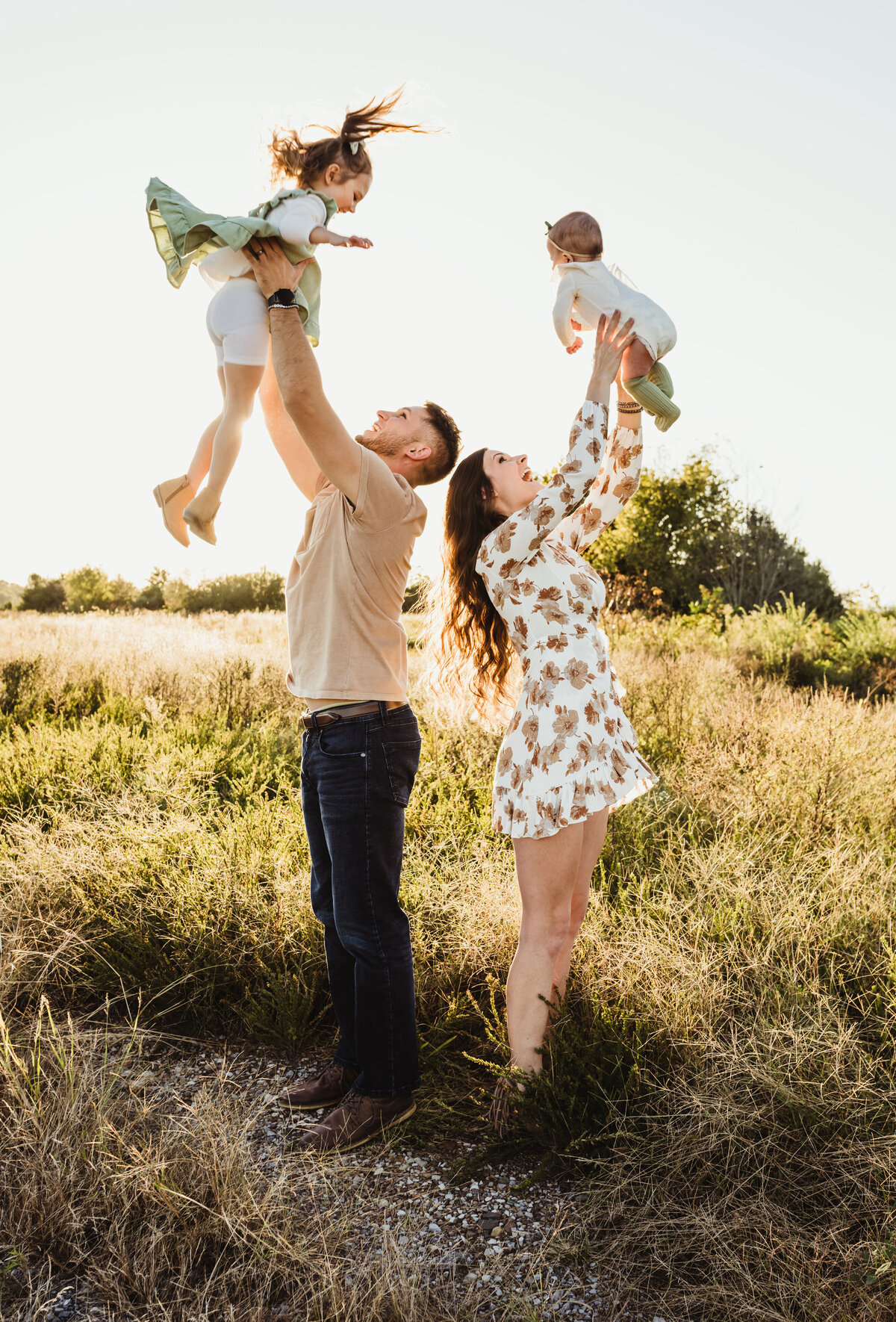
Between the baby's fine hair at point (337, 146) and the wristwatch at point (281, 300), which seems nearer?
the wristwatch at point (281, 300)

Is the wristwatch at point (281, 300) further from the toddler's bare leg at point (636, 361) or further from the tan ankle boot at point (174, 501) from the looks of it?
the toddler's bare leg at point (636, 361)

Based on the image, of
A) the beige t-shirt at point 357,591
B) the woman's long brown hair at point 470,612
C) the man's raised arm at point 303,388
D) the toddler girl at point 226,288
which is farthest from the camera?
the woman's long brown hair at point 470,612

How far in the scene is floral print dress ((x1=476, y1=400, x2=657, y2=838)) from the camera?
7.76 ft

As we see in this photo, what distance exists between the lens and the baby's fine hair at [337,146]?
2498 mm

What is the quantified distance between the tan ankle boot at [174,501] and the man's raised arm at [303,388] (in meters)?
0.41

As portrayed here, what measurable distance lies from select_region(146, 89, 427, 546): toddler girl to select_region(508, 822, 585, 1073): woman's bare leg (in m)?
1.27

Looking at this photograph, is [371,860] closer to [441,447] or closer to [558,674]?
[558,674]

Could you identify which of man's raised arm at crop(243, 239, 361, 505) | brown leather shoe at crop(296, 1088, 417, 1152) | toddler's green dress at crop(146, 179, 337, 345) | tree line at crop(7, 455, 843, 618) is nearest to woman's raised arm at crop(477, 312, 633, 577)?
man's raised arm at crop(243, 239, 361, 505)

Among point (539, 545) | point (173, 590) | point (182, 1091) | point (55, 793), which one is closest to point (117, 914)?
point (182, 1091)

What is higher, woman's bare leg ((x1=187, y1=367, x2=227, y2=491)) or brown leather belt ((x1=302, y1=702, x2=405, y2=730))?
woman's bare leg ((x1=187, y1=367, x2=227, y2=491))

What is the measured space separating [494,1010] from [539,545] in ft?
4.98

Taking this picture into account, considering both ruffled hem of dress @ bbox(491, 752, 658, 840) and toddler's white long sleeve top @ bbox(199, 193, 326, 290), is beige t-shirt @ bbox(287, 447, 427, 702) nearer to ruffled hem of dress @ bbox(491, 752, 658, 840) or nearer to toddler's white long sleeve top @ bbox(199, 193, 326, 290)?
ruffled hem of dress @ bbox(491, 752, 658, 840)

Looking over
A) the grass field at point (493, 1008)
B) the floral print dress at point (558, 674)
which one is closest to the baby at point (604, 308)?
the floral print dress at point (558, 674)

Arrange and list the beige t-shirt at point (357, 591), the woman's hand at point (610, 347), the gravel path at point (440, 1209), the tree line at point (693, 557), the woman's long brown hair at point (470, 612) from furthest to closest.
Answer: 1. the tree line at point (693, 557)
2. the woman's long brown hair at point (470, 612)
3. the woman's hand at point (610, 347)
4. the beige t-shirt at point (357, 591)
5. the gravel path at point (440, 1209)
